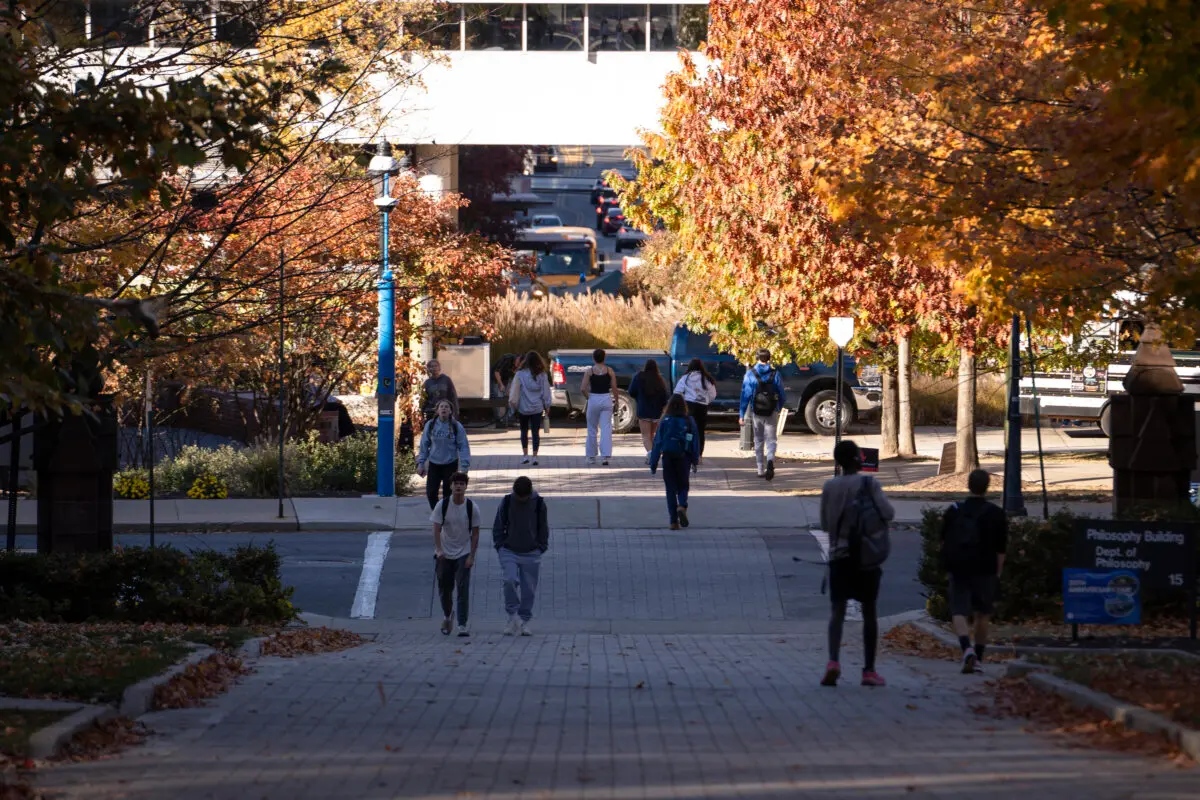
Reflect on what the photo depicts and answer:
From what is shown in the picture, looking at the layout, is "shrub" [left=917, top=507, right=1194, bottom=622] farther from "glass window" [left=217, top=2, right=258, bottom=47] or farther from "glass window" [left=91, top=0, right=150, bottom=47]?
"glass window" [left=91, top=0, right=150, bottom=47]

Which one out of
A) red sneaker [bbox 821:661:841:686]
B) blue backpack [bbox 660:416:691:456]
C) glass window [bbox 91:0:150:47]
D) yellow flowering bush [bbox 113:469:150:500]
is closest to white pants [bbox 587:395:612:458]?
blue backpack [bbox 660:416:691:456]

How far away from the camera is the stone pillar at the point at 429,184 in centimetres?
2489

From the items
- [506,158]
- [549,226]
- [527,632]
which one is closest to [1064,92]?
[527,632]

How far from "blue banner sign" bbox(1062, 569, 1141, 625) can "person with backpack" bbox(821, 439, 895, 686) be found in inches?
88.7

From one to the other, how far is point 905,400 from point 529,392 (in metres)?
6.63

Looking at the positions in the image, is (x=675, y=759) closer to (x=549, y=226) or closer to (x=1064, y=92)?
(x=1064, y=92)

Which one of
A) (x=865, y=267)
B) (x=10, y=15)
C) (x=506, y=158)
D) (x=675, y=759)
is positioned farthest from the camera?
(x=506, y=158)

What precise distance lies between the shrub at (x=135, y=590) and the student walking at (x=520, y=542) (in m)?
2.04

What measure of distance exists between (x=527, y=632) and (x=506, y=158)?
3734 centimetres

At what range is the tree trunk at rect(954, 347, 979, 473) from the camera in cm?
2214

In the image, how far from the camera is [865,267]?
2178 cm

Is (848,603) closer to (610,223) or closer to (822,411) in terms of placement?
(822,411)

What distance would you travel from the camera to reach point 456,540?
43.8 feet

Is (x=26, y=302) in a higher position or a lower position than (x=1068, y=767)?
higher
